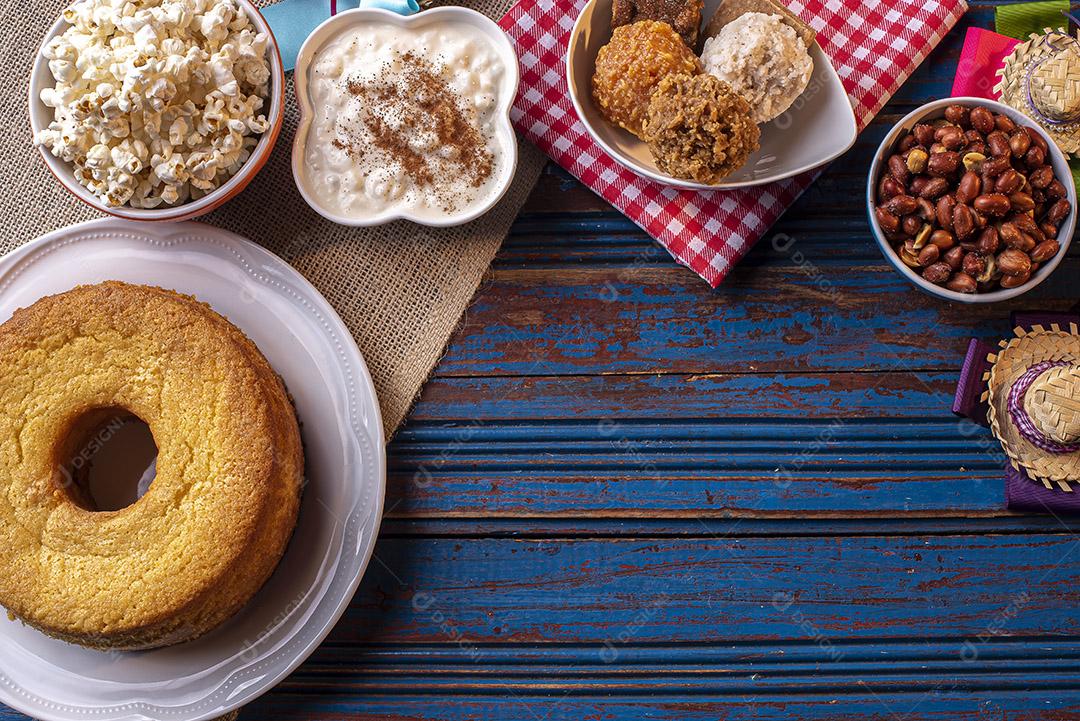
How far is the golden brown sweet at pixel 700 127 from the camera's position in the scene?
5.84 feet

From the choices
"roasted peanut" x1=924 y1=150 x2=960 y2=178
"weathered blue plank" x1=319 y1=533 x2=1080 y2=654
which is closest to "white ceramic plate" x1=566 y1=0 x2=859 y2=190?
"roasted peanut" x1=924 y1=150 x2=960 y2=178

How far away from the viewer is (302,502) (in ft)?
6.50

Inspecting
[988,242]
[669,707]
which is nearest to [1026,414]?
[988,242]

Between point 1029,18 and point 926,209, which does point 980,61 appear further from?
point 926,209

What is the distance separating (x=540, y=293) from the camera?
2.18 m

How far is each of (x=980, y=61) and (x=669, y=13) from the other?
0.84 metres

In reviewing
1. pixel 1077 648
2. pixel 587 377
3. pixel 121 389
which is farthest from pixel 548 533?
pixel 1077 648

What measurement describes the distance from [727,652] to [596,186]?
1.23m

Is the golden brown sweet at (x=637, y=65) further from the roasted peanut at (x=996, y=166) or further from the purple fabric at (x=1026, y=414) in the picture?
the purple fabric at (x=1026, y=414)

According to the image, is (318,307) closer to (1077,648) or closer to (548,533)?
(548,533)

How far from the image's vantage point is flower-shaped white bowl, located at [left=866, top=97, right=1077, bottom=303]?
1931mm

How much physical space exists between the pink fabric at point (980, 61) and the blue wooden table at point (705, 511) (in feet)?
0.18

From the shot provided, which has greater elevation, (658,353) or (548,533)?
(658,353)

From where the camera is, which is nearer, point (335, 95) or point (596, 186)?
point (335, 95)
